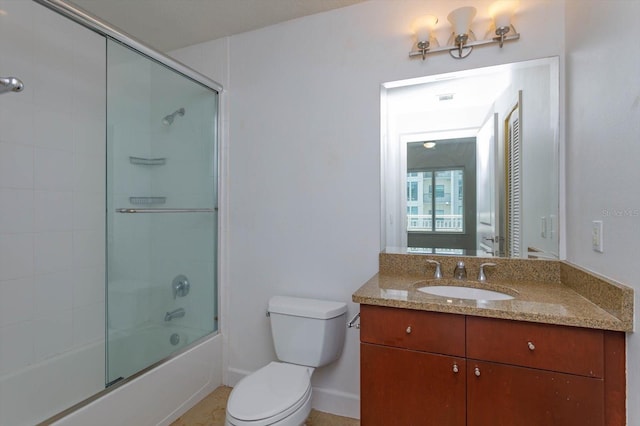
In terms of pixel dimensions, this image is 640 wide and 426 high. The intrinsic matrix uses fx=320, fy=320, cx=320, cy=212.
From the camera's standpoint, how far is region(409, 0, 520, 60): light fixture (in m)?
1.53

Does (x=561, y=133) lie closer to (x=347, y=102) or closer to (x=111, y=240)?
(x=347, y=102)

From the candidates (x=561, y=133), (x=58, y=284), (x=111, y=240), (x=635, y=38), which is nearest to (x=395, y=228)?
(x=561, y=133)

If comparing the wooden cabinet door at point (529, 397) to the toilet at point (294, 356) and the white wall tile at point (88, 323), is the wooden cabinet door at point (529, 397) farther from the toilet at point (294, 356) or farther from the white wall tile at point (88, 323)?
the white wall tile at point (88, 323)

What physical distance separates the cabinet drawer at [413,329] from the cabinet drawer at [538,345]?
0.17 ft

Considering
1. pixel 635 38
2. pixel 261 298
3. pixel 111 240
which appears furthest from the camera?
pixel 261 298

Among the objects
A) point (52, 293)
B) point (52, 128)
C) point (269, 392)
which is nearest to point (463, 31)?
point (269, 392)

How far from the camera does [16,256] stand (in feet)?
5.54

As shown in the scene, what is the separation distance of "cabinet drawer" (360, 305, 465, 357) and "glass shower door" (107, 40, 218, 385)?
1302mm

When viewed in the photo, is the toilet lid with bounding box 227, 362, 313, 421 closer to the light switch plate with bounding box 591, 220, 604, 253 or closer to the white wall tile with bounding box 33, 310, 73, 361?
the white wall tile with bounding box 33, 310, 73, 361

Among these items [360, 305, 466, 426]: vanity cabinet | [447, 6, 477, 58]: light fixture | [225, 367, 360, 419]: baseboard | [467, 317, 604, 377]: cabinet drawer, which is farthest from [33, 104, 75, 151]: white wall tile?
[467, 317, 604, 377]: cabinet drawer

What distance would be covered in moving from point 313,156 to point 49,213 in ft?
5.07

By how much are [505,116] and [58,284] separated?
2.67 metres

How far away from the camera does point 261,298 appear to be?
2139mm

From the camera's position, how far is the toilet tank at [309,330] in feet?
5.65
